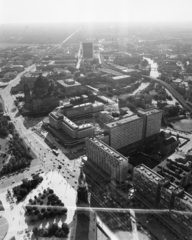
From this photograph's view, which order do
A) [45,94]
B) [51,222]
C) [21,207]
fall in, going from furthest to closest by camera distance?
1. [45,94]
2. [21,207]
3. [51,222]

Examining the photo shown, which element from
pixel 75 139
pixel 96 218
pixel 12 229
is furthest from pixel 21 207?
pixel 75 139

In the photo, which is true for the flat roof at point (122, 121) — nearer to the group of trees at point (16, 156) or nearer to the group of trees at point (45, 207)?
the group of trees at point (45, 207)

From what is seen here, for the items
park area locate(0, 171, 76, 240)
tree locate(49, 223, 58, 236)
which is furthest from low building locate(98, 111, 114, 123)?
tree locate(49, 223, 58, 236)

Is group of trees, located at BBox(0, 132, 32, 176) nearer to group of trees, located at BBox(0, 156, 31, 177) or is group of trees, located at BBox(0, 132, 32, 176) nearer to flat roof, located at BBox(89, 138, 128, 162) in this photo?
group of trees, located at BBox(0, 156, 31, 177)

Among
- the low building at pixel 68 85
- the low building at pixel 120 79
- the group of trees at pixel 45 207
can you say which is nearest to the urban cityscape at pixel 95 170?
the group of trees at pixel 45 207

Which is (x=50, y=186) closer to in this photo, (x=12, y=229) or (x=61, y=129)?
(x=12, y=229)

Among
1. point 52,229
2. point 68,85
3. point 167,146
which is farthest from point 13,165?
point 68,85

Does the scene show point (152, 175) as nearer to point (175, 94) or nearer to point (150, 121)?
point (150, 121)
